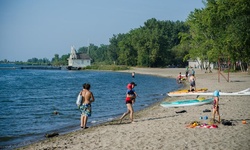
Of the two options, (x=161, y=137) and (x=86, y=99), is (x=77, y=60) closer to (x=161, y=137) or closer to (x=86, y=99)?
(x=86, y=99)

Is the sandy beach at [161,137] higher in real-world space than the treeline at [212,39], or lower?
lower

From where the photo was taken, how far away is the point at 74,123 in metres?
18.9

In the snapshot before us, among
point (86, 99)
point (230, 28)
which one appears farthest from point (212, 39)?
point (86, 99)

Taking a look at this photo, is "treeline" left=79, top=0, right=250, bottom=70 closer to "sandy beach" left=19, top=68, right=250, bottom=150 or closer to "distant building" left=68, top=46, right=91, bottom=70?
"distant building" left=68, top=46, right=91, bottom=70

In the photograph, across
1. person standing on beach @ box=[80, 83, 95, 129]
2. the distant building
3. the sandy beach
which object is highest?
the distant building

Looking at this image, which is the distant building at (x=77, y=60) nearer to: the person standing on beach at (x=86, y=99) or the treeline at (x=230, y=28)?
the treeline at (x=230, y=28)

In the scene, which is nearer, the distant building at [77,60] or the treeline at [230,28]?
the treeline at [230,28]

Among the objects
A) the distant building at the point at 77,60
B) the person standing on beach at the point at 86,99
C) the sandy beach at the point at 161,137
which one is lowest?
the sandy beach at the point at 161,137

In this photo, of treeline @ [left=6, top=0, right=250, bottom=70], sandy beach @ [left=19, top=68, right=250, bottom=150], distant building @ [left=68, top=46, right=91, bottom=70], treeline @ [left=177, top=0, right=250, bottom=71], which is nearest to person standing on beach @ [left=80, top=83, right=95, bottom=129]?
sandy beach @ [left=19, top=68, right=250, bottom=150]

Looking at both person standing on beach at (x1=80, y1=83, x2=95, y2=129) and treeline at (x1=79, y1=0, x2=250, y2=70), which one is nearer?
person standing on beach at (x1=80, y1=83, x2=95, y2=129)

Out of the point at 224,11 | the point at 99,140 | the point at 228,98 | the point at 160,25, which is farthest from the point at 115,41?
the point at 99,140

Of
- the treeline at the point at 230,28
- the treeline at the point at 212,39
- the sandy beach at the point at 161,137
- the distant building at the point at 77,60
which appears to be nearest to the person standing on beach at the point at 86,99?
the sandy beach at the point at 161,137

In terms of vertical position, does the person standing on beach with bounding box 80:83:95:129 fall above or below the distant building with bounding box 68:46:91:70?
below

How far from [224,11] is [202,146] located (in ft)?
150
